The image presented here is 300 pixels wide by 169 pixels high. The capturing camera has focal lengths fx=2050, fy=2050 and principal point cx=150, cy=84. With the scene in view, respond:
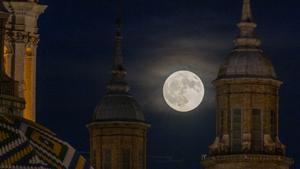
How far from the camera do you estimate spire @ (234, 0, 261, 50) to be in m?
121

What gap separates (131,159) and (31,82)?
210ft

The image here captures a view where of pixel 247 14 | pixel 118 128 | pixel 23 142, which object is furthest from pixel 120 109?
pixel 23 142

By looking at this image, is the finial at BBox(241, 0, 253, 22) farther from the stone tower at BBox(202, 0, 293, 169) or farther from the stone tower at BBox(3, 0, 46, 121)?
the stone tower at BBox(3, 0, 46, 121)

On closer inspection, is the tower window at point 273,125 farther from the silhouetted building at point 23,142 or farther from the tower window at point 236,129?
the silhouetted building at point 23,142

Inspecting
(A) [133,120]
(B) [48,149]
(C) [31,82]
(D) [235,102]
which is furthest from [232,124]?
(B) [48,149]

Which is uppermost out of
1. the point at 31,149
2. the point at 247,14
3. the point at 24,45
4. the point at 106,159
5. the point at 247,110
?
the point at 247,14

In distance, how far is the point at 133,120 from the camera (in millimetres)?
136625

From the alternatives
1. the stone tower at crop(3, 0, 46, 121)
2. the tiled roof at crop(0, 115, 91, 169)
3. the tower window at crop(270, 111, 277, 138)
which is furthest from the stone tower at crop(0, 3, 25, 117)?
the tower window at crop(270, 111, 277, 138)

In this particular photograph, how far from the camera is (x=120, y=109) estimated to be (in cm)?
13750

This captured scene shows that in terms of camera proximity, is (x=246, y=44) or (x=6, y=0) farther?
(x=246, y=44)

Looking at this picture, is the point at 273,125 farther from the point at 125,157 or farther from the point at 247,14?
the point at 125,157

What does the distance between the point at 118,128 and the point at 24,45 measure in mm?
63452

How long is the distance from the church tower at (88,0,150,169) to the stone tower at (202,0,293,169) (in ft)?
50.5

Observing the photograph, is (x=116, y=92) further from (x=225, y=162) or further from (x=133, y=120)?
(x=225, y=162)
